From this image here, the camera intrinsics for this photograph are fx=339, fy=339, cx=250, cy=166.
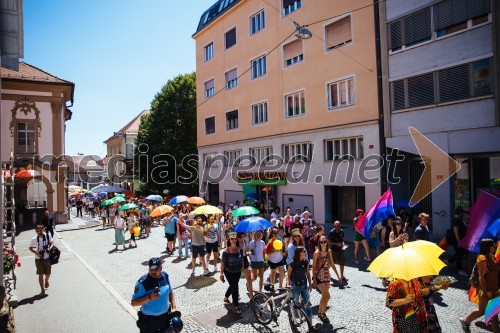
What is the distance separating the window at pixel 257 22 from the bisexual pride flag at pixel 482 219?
62.9ft

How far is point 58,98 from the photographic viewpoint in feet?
85.8

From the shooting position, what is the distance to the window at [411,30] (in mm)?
15211

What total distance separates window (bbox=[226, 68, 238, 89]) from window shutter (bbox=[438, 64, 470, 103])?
15302 mm

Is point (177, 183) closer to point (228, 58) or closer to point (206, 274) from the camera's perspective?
point (228, 58)

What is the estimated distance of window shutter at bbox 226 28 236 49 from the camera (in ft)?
87.8

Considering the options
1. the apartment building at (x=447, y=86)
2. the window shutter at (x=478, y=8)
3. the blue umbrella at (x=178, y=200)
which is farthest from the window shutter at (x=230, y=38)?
the window shutter at (x=478, y=8)

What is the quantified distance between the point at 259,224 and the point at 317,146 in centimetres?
1179

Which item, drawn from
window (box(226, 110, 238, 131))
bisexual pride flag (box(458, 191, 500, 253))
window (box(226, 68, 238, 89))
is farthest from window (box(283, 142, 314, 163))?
bisexual pride flag (box(458, 191, 500, 253))

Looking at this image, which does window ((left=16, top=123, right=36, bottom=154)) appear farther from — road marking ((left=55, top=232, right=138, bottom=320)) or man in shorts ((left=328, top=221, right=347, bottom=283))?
man in shorts ((left=328, top=221, right=347, bottom=283))

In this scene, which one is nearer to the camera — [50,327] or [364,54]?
[50,327]

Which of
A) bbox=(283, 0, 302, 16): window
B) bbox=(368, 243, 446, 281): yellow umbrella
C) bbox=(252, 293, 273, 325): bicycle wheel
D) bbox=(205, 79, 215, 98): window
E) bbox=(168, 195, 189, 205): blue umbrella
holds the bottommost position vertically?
bbox=(252, 293, 273, 325): bicycle wheel

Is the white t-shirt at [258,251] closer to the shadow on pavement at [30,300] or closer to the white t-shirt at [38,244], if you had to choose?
the shadow on pavement at [30,300]

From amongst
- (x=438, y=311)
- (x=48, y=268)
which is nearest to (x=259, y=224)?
(x=438, y=311)

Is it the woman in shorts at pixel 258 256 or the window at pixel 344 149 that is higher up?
the window at pixel 344 149
